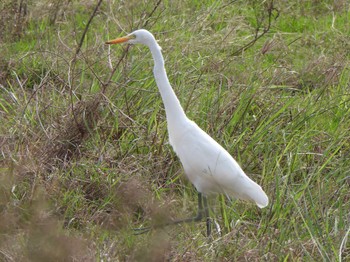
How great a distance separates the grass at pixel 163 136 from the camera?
3670 mm

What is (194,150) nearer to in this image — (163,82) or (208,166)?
(208,166)

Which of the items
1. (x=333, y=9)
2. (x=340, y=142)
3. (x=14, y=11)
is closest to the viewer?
(x=340, y=142)

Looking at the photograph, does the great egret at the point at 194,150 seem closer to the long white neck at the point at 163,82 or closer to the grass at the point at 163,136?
the long white neck at the point at 163,82

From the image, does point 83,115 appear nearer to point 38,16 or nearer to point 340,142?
point 340,142

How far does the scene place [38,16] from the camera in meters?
7.04

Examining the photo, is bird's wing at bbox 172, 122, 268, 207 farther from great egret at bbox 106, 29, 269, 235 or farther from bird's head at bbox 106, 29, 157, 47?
bird's head at bbox 106, 29, 157, 47

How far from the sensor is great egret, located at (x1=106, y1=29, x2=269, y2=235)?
4.33 m

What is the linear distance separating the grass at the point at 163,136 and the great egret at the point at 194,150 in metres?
0.11

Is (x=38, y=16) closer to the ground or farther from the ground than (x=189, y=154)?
Answer: closer to the ground

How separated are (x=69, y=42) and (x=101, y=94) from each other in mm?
1655

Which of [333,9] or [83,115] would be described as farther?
[333,9]

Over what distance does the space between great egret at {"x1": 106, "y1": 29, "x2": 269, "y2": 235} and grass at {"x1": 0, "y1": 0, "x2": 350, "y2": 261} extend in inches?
4.2

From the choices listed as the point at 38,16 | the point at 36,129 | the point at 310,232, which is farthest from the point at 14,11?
the point at 310,232

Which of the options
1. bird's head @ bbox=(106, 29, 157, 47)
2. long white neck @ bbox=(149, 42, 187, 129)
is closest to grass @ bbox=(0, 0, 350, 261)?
long white neck @ bbox=(149, 42, 187, 129)
